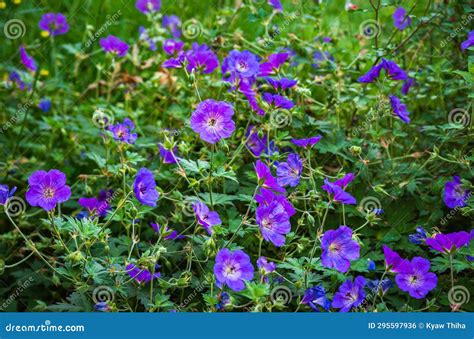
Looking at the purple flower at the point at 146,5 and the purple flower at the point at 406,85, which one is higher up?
the purple flower at the point at 406,85

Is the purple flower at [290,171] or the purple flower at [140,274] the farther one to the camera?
the purple flower at [290,171]

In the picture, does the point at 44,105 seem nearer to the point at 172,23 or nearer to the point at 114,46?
the point at 114,46

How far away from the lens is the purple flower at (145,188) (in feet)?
5.76

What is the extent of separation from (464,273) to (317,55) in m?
1.00

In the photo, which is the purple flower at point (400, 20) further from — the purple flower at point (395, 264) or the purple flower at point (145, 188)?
the purple flower at point (145, 188)

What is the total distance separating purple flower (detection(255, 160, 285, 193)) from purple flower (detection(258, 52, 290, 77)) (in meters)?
0.48

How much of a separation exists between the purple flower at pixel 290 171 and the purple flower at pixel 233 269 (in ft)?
0.96

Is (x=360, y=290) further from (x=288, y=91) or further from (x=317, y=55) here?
(x=317, y=55)

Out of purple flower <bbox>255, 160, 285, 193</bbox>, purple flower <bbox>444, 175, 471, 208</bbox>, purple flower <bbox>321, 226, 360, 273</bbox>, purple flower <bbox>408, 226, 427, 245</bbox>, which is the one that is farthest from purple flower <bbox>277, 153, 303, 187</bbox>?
purple flower <bbox>444, 175, 471, 208</bbox>

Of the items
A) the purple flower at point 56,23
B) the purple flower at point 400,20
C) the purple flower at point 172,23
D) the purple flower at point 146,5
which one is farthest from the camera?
the purple flower at point 172,23

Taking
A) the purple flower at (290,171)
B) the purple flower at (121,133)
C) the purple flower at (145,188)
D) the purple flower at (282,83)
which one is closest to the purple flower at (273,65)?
the purple flower at (282,83)

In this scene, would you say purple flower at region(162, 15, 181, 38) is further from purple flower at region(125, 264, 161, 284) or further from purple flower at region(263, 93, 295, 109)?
purple flower at region(125, 264, 161, 284)

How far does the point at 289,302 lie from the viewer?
1818 millimetres

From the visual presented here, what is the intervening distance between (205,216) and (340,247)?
34cm
